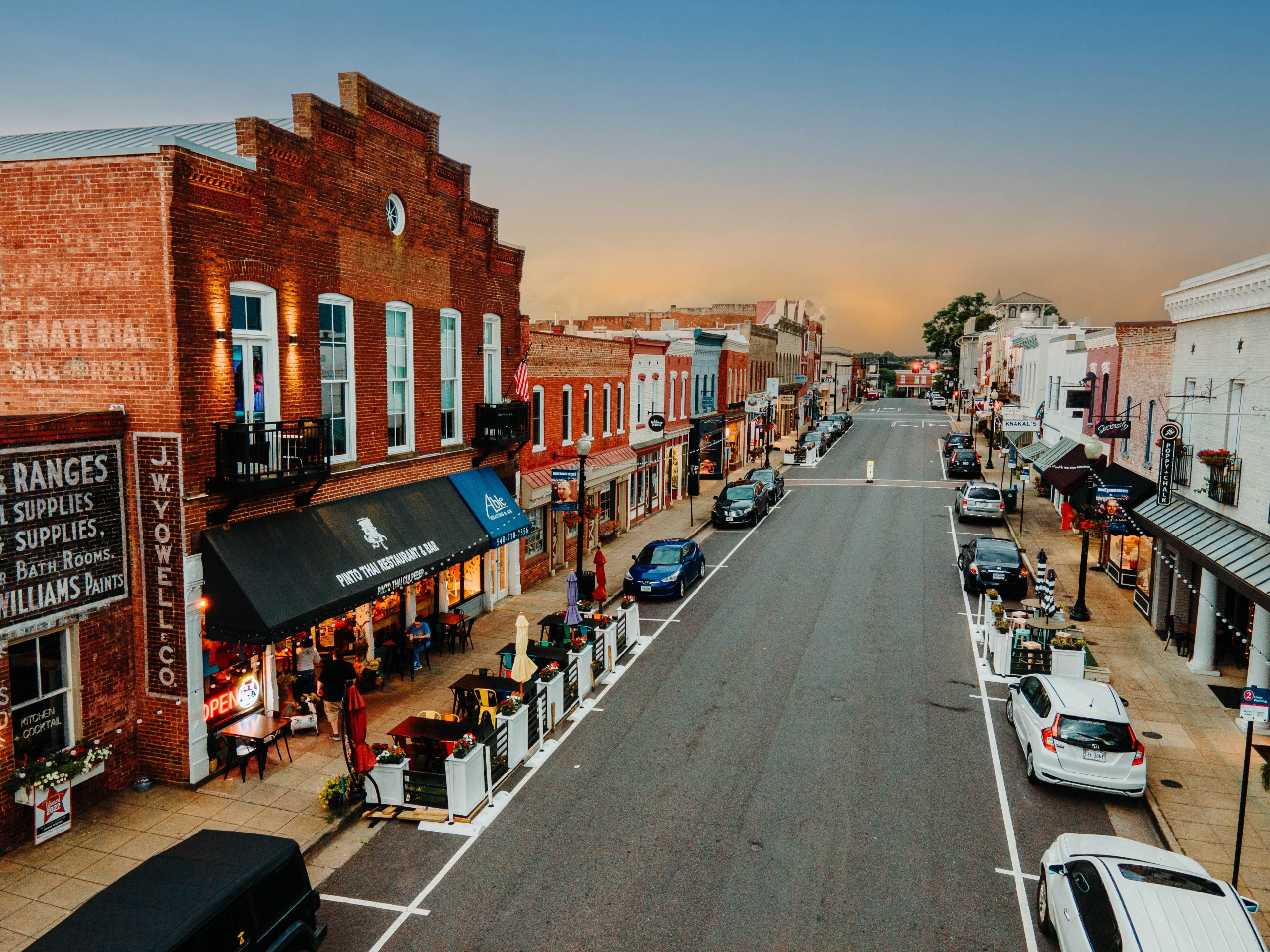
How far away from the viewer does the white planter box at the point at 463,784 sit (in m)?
12.0

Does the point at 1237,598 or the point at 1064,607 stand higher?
the point at 1237,598

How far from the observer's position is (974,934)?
31.7ft

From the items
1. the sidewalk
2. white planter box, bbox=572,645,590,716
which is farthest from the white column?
white planter box, bbox=572,645,590,716

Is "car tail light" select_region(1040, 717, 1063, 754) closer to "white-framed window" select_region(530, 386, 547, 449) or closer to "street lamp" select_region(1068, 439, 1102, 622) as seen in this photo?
"street lamp" select_region(1068, 439, 1102, 622)

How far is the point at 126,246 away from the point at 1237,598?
22.1m

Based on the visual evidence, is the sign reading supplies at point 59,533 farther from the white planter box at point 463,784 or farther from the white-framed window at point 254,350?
the white planter box at point 463,784

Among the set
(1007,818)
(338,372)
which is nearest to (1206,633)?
(1007,818)

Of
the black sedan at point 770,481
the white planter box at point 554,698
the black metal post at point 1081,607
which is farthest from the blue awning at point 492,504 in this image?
the black sedan at point 770,481

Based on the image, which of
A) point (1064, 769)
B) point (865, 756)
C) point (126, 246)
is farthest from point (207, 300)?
point (1064, 769)

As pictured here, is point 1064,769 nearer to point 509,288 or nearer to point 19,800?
point 19,800

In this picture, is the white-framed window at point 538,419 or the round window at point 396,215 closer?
the round window at point 396,215

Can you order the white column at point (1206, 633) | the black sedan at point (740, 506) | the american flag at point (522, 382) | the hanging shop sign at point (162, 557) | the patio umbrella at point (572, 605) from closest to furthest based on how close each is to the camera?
the hanging shop sign at point (162, 557) → the white column at point (1206, 633) → the patio umbrella at point (572, 605) → the american flag at point (522, 382) → the black sedan at point (740, 506)

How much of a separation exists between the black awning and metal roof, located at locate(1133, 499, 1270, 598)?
48.0 ft

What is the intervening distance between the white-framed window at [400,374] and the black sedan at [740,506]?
1940 centimetres
